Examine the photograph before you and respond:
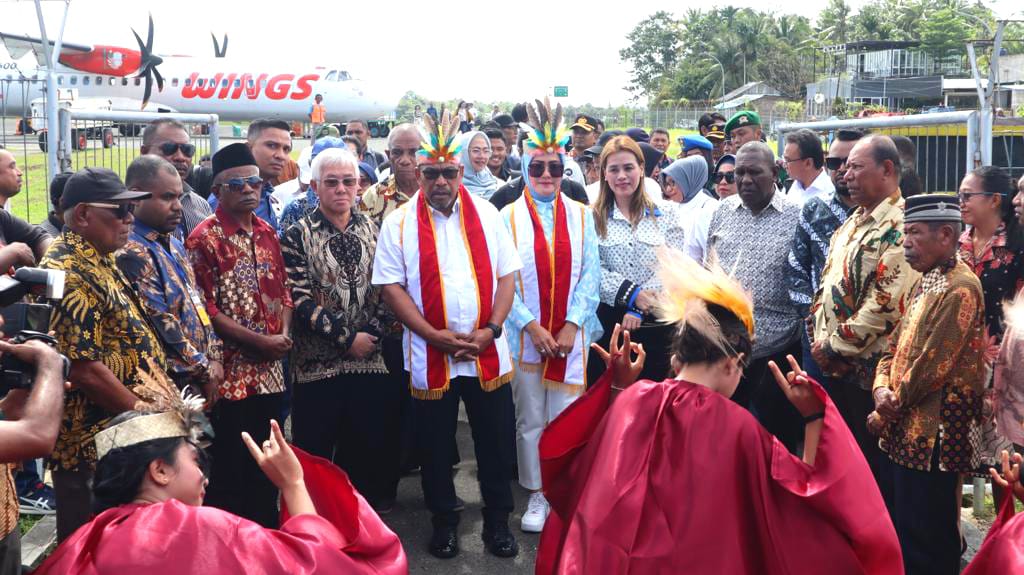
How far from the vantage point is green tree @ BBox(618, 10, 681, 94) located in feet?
404

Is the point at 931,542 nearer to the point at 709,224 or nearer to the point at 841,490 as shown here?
the point at 841,490

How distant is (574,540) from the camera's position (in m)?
3.60

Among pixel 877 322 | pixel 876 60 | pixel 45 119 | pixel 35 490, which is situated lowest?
pixel 35 490

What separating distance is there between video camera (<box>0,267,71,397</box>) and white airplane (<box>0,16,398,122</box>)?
4170 centimetres

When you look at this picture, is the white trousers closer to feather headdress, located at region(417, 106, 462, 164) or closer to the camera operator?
feather headdress, located at region(417, 106, 462, 164)

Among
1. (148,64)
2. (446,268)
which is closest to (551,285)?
(446,268)

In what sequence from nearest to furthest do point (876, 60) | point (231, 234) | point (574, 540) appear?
point (574, 540), point (231, 234), point (876, 60)

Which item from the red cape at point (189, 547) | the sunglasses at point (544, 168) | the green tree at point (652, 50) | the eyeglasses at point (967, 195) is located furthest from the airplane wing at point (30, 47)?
the green tree at point (652, 50)

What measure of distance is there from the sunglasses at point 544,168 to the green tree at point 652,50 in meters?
119

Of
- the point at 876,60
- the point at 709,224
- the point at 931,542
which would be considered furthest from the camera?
the point at 876,60

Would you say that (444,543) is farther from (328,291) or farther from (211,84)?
(211,84)

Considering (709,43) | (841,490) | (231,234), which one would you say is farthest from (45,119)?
(709,43)

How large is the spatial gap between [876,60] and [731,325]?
8677 centimetres

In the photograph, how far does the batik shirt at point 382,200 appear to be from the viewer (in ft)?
23.0
